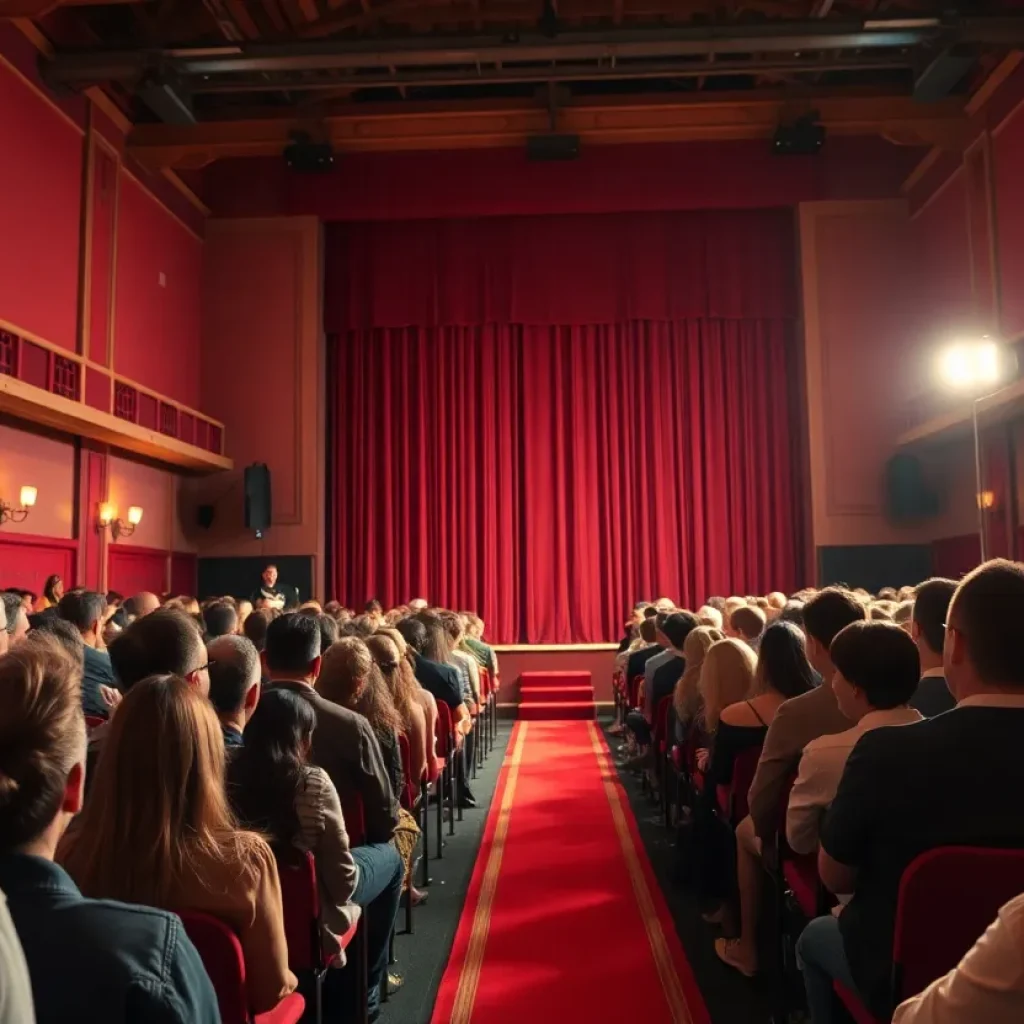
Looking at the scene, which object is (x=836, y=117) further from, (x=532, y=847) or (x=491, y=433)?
(x=532, y=847)

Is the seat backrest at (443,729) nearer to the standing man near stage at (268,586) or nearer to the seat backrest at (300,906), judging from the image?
the seat backrest at (300,906)

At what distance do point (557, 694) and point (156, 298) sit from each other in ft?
23.2

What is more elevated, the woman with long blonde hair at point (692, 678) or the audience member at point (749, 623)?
the audience member at point (749, 623)

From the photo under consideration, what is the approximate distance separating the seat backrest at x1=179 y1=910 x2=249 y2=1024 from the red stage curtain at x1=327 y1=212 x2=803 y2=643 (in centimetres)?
1179

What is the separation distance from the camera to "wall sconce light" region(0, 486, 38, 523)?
858 centimetres

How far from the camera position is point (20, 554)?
9039 mm

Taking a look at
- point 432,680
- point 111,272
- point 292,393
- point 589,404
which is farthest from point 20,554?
point 589,404

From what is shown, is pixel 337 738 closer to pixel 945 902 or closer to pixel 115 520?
pixel 945 902

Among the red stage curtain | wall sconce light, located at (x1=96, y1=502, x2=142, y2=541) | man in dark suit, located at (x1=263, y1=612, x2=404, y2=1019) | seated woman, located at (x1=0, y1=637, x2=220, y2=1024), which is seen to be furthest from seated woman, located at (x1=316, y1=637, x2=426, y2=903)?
the red stage curtain

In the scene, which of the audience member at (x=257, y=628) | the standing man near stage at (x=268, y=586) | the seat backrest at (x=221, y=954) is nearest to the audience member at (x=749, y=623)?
the audience member at (x=257, y=628)

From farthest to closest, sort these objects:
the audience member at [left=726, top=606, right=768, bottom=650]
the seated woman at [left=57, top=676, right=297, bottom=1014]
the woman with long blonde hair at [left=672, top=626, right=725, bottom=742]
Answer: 1. the audience member at [left=726, top=606, right=768, bottom=650]
2. the woman with long blonde hair at [left=672, top=626, right=725, bottom=742]
3. the seated woman at [left=57, top=676, right=297, bottom=1014]

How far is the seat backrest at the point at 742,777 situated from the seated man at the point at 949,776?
1307mm

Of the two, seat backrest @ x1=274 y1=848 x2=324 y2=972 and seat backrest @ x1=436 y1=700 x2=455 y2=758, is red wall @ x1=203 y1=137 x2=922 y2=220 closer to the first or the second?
seat backrest @ x1=436 y1=700 x2=455 y2=758

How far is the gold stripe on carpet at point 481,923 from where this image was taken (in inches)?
130
